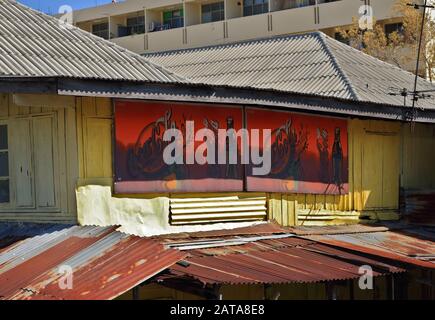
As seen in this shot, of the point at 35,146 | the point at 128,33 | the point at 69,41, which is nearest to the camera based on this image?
the point at 35,146

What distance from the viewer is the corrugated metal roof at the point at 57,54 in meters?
10.7

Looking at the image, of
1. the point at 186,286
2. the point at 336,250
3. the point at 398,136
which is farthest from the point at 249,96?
the point at 398,136

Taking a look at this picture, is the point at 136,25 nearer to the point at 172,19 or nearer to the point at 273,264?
the point at 172,19

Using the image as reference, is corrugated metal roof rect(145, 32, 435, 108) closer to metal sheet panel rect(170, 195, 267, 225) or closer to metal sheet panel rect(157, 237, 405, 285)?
metal sheet panel rect(170, 195, 267, 225)

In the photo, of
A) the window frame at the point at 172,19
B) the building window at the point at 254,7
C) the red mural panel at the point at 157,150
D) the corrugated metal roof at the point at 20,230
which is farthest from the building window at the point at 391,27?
the corrugated metal roof at the point at 20,230

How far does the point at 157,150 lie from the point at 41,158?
65.0 inches

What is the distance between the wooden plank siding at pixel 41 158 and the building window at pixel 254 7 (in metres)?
25.9

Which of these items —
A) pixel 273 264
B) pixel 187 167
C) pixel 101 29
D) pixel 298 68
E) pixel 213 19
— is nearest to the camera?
pixel 273 264

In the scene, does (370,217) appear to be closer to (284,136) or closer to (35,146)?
(284,136)

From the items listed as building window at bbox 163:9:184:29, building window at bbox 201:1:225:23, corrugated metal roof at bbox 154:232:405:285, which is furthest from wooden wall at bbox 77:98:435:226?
building window at bbox 163:9:184:29

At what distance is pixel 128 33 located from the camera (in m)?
40.6

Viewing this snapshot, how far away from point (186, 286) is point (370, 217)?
5.84 meters

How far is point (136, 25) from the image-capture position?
1591 inches

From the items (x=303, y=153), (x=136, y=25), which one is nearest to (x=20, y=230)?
(x=303, y=153)
